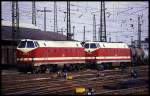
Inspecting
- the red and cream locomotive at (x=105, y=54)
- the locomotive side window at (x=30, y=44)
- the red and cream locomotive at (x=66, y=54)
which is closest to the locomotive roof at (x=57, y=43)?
the red and cream locomotive at (x=66, y=54)

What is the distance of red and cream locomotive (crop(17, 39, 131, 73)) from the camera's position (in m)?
30.1

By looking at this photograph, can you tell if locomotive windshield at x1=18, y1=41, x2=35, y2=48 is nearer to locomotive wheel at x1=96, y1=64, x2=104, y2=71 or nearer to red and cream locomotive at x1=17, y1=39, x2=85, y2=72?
red and cream locomotive at x1=17, y1=39, x2=85, y2=72

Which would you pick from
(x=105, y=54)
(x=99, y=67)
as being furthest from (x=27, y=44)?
(x=105, y=54)

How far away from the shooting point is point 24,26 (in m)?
51.8

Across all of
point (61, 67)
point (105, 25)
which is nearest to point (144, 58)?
point (105, 25)

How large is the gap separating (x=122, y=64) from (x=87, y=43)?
231 inches

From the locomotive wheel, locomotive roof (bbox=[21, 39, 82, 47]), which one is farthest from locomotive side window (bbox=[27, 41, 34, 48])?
the locomotive wheel

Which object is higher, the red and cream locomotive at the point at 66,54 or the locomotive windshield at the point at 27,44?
the locomotive windshield at the point at 27,44

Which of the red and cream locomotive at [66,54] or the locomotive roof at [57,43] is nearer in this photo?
the red and cream locomotive at [66,54]

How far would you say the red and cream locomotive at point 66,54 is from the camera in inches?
1184

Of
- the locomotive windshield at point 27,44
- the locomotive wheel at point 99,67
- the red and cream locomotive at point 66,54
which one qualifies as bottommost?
the locomotive wheel at point 99,67

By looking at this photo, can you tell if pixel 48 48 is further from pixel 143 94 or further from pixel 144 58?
pixel 144 58

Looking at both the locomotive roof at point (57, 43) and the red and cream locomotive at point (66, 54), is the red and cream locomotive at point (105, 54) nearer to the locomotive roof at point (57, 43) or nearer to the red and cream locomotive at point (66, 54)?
the red and cream locomotive at point (66, 54)

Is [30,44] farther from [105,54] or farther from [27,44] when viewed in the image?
[105,54]
